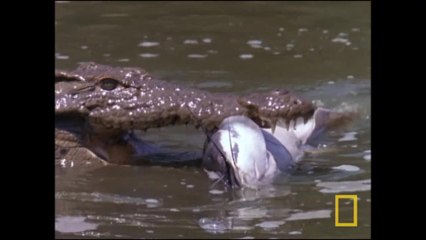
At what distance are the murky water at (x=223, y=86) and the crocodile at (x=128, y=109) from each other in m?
0.18

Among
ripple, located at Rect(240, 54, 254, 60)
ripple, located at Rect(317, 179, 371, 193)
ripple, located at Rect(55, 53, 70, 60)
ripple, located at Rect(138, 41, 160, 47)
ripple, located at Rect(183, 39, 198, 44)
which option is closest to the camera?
ripple, located at Rect(317, 179, 371, 193)

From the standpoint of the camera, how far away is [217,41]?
8734 mm

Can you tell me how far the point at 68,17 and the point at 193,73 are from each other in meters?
2.70

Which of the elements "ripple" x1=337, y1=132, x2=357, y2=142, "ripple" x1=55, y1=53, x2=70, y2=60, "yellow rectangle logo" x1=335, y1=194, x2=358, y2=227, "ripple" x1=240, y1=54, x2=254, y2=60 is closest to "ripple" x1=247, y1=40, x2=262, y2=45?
"ripple" x1=240, y1=54, x2=254, y2=60

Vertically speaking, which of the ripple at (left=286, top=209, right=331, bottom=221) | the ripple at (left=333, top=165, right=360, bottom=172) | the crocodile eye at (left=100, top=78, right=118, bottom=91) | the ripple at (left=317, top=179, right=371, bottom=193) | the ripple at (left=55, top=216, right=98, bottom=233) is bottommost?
the ripple at (left=55, top=216, right=98, bottom=233)

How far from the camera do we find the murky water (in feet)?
14.9

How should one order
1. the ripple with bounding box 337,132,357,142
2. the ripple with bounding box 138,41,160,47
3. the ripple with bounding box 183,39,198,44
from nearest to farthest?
1. the ripple with bounding box 337,132,357,142
2. the ripple with bounding box 138,41,160,47
3. the ripple with bounding box 183,39,198,44

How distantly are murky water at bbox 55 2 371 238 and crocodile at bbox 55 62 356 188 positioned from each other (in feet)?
0.58

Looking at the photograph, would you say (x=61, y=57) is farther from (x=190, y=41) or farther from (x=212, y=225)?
(x=212, y=225)

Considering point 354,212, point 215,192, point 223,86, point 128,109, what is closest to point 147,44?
point 223,86

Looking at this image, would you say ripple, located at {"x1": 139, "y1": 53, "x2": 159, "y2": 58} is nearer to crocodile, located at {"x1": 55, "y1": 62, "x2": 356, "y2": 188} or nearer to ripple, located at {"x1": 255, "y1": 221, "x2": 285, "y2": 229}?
crocodile, located at {"x1": 55, "y1": 62, "x2": 356, "y2": 188}
